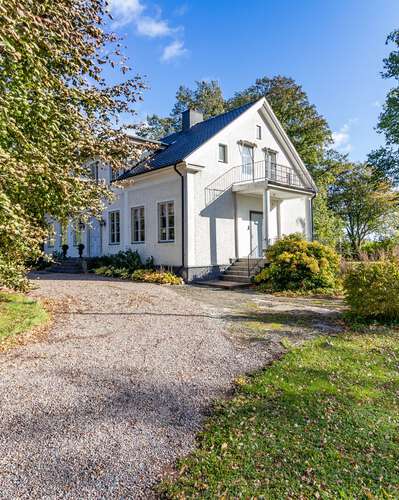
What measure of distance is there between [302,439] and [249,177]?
14.0 metres

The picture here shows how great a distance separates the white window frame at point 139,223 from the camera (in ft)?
50.2

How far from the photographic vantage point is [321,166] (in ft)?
94.9

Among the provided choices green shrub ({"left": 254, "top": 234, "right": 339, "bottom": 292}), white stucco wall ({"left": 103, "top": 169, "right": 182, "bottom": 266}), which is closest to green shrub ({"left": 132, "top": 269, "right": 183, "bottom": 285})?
white stucco wall ({"left": 103, "top": 169, "right": 182, "bottom": 266})

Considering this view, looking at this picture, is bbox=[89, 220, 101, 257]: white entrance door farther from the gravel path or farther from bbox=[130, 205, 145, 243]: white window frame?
the gravel path

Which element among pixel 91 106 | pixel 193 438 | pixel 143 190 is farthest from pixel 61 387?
pixel 143 190

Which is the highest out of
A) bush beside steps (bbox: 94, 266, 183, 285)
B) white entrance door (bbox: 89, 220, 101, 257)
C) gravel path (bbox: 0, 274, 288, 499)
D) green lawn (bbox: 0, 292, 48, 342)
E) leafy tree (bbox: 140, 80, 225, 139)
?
leafy tree (bbox: 140, 80, 225, 139)

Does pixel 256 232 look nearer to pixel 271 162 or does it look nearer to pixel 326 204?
pixel 271 162

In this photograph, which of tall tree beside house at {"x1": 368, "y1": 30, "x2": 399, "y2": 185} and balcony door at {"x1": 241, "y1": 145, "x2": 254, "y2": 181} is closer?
balcony door at {"x1": 241, "y1": 145, "x2": 254, "y2": 181}

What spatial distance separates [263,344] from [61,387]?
2.95 metres

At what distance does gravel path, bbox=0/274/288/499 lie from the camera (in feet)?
7.41

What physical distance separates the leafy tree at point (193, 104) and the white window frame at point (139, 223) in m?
16.6

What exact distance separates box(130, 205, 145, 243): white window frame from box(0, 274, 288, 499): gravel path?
29.8ft

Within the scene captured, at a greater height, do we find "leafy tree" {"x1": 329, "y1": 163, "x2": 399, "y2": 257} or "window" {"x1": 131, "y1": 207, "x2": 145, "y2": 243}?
"leafy tree" {"x1": 329, "y1": 163, "x2": 399, "y2": 257}

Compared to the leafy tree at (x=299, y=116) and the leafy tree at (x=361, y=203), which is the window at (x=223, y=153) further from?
the leafy tree at (x=361, y=203)
